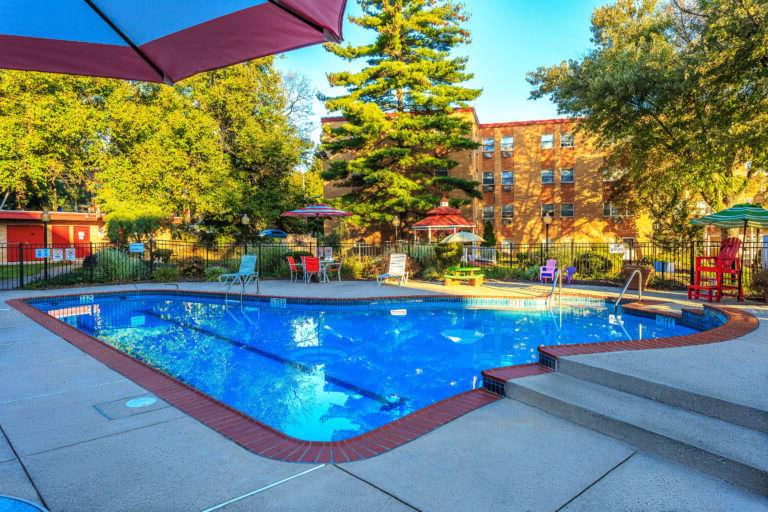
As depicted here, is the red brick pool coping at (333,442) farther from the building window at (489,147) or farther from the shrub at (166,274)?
the building window at (489,147)

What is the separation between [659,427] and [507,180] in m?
→ 27.9

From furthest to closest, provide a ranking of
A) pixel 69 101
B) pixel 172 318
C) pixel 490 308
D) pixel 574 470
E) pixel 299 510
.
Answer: pixel 69 101 → pixel 490 308 → pixel 172 318 → pixel 574 470 → pixel 299 510

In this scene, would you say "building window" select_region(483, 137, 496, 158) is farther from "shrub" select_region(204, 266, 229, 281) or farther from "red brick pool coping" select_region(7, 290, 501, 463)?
"red brick pool coping" select_region(7, 290, 501, 463)

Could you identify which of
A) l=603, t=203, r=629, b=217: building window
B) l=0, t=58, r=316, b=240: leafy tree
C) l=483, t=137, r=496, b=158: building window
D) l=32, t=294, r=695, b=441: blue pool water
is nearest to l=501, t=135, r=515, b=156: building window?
l=483, t=137, r=496, b=158: building window

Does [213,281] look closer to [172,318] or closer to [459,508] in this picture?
[172,318]

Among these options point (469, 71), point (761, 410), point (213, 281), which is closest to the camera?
point (761, 410)

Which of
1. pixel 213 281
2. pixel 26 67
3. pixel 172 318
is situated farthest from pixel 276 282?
pixel 26 67

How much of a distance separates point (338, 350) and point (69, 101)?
2161 centimetres

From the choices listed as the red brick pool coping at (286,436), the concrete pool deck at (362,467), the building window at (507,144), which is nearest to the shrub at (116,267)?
the red brick pool coping at (286,436)

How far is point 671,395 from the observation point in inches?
129

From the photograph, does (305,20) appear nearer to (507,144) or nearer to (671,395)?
(671,395)

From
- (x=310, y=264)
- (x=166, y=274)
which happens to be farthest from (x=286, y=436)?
(x=166, y=274)

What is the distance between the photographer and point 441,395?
478 centimetres

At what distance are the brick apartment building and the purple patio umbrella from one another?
2578cm
